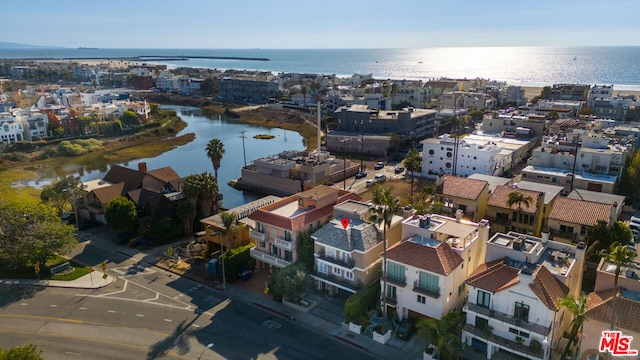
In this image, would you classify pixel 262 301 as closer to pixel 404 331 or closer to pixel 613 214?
pixel 404 331

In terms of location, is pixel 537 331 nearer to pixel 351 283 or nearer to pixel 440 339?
pixel 440 339

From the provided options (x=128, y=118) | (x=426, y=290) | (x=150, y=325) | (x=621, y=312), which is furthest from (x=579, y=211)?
(x=128, y=118)

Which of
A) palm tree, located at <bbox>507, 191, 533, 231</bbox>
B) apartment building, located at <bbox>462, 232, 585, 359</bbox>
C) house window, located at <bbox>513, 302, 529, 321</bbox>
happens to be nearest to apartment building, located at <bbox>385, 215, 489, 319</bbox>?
apartment building, located at <bbox>462, 232, 585, 359</bbox>

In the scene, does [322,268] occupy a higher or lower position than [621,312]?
lower

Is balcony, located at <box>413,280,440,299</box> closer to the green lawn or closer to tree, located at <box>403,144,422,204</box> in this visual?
the green lawn

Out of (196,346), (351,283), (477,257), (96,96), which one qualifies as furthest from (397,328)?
(96,96)
